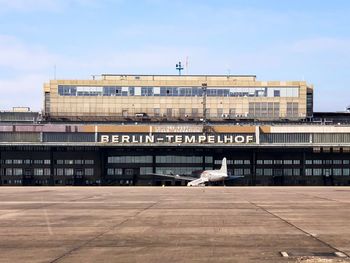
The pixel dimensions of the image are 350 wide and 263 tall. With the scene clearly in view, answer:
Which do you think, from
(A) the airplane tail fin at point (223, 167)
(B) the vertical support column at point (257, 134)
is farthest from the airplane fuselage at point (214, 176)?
(B) the vertical support column at point (257, 134)

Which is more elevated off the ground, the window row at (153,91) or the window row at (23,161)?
the window row at (153,91)

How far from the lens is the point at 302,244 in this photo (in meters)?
21.5

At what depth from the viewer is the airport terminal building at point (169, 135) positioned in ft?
416

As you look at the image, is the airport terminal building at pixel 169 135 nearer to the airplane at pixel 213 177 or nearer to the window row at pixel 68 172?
the window row at pixel 68 172

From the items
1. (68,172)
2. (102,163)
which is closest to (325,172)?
(102,163)

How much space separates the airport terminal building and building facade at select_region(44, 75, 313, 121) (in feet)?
0.84

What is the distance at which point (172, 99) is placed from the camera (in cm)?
14325

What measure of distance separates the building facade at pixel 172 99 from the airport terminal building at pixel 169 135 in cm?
26

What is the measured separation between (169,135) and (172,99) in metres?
17.7

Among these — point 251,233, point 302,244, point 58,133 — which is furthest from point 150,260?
point 58,133

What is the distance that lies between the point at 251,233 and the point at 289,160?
108452 mm

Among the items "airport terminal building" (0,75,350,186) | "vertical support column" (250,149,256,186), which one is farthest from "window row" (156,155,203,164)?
"vertical support column" (250,149,256,186)

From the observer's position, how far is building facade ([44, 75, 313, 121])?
14150cm

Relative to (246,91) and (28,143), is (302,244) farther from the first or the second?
(246,91)
